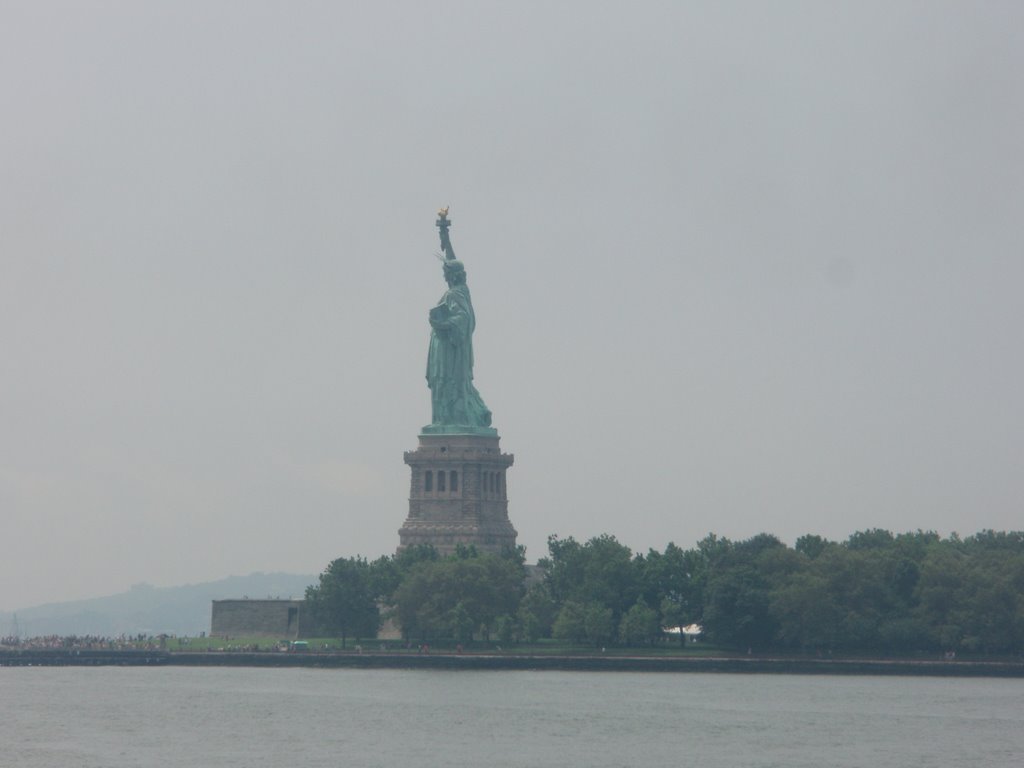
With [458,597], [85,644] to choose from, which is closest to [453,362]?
[458,597]

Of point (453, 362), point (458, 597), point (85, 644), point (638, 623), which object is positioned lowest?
point (638, 623)

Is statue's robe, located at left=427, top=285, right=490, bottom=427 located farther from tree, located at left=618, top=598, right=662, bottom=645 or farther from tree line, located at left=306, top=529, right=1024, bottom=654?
tree, located at left=618, top=598, right=662, bottom=645

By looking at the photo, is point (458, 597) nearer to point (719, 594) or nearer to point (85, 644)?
point (719, 594)

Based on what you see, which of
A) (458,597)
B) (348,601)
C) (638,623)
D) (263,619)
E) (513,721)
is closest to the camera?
(513,721)

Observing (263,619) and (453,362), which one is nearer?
(263,619)

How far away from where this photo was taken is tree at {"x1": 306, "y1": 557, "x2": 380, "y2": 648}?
137625 mm

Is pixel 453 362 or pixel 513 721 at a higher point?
pixel 453 362

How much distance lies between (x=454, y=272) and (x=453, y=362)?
5920 mm

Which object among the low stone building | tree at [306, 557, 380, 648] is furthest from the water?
the low stone building

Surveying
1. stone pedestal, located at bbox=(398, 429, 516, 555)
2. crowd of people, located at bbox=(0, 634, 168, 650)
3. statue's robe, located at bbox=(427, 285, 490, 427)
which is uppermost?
A: statue's robe, located at bbox=(427, 285, 490, 427)

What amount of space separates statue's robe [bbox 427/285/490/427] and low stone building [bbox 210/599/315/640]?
15982mm

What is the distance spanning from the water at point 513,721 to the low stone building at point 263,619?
20526mm

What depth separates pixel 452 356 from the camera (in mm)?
151750

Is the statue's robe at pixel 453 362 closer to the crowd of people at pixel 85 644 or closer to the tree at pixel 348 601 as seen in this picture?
the tree at pixel 348 601
